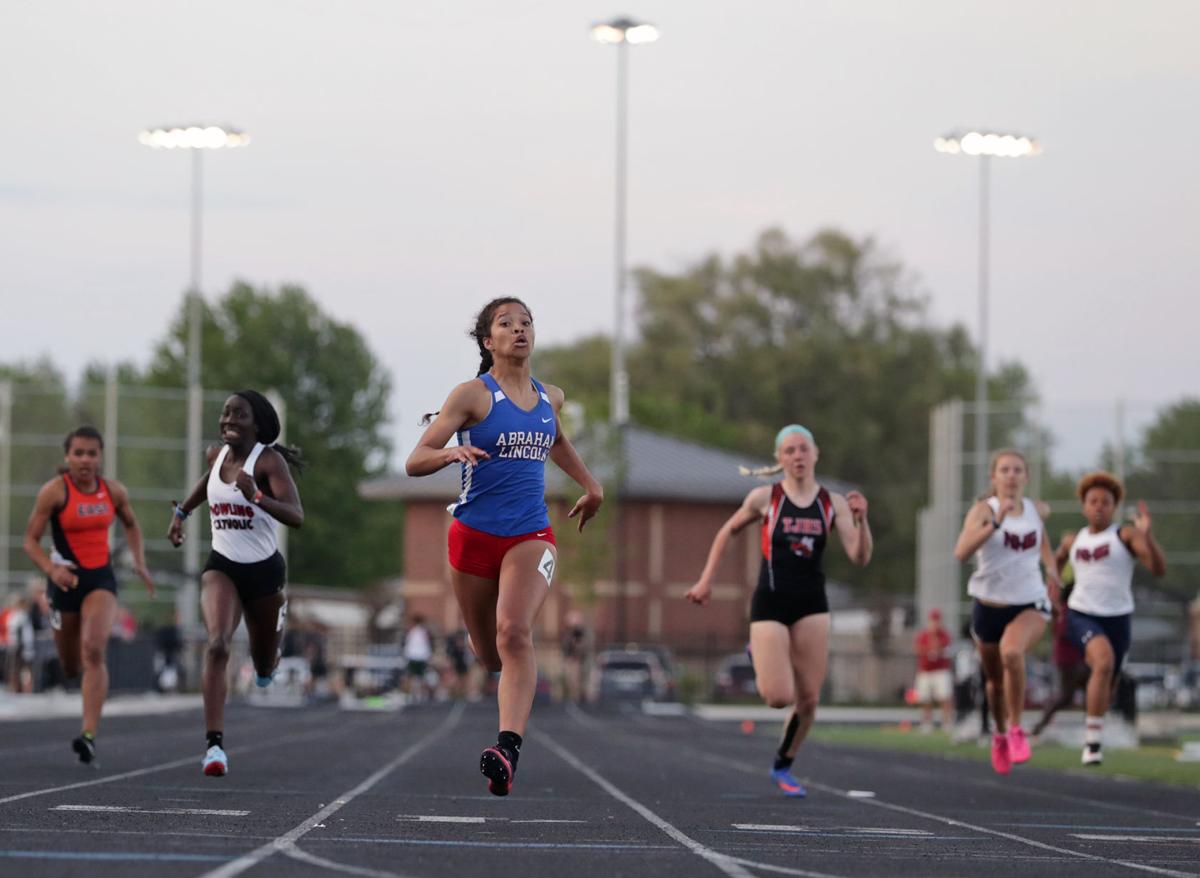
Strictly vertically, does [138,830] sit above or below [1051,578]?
below

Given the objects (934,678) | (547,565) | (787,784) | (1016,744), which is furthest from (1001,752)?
(934,678)

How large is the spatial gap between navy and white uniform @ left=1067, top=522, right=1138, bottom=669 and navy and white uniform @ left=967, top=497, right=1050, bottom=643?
35.3 inches

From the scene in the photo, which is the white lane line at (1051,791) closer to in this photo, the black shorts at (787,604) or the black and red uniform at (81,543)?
the black shorts at (787,604)

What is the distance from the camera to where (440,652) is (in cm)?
5097

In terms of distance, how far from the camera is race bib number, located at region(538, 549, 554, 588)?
33.4ft

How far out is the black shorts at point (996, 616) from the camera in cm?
1508

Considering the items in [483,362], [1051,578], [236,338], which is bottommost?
[1051,578]

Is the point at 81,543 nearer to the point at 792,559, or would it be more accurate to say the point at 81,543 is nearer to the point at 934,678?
the point at 792,559

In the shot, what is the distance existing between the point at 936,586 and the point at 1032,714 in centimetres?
1558

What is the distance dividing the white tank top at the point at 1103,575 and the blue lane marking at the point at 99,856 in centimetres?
953

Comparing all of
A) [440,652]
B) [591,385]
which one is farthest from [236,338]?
[440,652]

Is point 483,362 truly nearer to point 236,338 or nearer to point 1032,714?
point 1032,714

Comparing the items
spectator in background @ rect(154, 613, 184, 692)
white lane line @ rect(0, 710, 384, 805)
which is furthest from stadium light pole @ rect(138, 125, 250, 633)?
white lane line @ rect(0, 710, 384, 805)

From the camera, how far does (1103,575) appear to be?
627 inches
